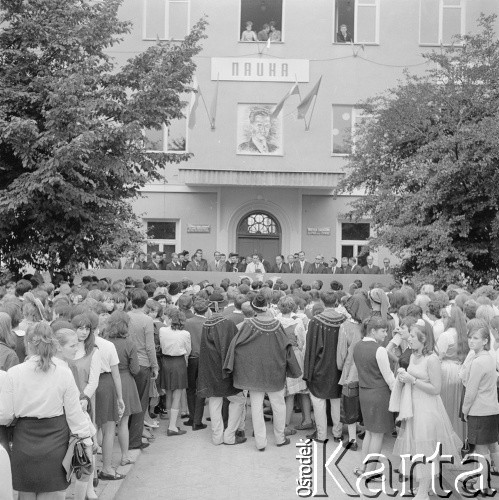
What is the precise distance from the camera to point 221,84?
2298 cm

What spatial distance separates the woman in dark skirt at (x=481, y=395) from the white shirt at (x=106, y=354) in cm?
333

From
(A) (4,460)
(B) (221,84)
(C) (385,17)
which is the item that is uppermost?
(C) (385,17)

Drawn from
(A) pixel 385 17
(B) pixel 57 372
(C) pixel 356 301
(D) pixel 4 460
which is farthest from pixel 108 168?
(A) pixel 385 17

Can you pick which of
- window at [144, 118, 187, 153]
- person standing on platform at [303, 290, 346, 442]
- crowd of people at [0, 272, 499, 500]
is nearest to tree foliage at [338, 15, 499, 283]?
crowd of people at [0, 272, 499, 500]

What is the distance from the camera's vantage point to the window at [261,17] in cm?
2314

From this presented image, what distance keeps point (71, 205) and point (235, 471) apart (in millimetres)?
7609

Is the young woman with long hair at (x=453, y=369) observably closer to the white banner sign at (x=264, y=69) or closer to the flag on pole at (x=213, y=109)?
the flag on pole at (x=213, y=109)

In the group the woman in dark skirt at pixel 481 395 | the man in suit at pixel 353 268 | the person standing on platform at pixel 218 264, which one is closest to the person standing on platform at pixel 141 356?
the woman in dark skirt at pixel 481 395

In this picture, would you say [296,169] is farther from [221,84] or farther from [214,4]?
[214,4]

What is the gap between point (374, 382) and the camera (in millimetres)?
7355

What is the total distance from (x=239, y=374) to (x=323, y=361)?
1.03 metres

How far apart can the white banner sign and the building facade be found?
0.03 meters

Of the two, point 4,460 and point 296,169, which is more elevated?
point 296,169

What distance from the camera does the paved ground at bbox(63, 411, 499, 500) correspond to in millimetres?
7035
